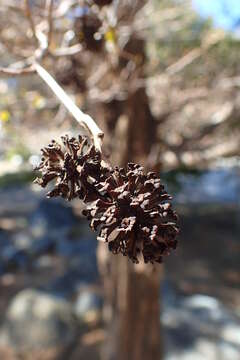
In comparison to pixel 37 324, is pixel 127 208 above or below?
below

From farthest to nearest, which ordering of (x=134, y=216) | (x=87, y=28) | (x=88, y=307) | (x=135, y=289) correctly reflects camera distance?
(x=88, y=307), (x=135, y=289), (x=87, y=28), (x=134, y=216)

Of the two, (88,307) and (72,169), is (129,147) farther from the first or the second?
(88,307)

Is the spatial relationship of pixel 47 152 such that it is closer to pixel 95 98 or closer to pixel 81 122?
pixel 81 122

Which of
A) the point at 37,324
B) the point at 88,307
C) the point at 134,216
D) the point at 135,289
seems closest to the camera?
the point at 134,216

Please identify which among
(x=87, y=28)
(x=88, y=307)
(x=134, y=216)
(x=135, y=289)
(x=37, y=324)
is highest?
(x=88, y=307)

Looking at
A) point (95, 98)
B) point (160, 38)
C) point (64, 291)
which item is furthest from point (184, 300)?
point (95, 98)

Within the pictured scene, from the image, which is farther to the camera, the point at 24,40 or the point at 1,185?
the point at 1,185

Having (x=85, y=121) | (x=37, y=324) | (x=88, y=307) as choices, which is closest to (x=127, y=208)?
(x=85, y=121)
